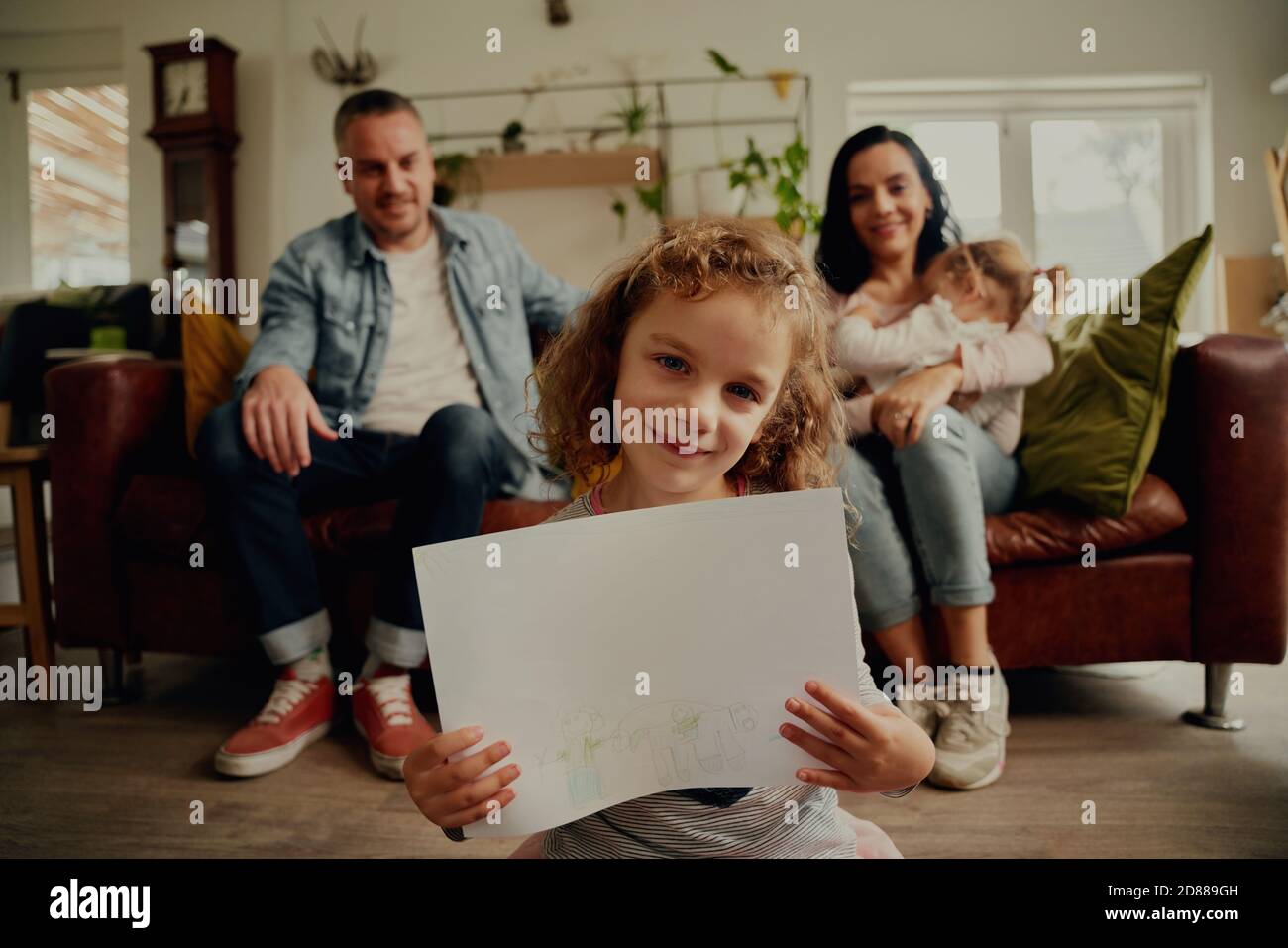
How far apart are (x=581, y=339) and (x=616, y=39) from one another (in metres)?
3.25

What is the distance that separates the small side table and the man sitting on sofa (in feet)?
1.52

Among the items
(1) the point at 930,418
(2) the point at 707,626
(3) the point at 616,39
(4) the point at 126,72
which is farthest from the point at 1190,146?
(4) the point at 126,72

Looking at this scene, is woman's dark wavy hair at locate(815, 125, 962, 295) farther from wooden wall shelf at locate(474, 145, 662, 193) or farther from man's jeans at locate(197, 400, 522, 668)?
wooden wall shelf at locate(474, 145, 662, 193)

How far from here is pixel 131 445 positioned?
57.2 inches

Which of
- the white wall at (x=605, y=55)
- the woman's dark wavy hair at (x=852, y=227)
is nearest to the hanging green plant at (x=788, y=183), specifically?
the white wall at (x=605, y=55)

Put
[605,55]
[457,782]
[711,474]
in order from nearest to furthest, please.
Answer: [457,782] < [711,474] < [605,55]

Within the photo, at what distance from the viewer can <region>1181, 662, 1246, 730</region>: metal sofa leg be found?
4.20 ft

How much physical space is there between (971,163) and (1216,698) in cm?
275

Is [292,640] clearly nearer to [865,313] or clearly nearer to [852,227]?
[865,313]

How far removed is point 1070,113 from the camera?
343 centimetres

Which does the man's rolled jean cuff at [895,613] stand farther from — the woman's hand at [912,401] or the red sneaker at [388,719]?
the red sneaker at [388,719]

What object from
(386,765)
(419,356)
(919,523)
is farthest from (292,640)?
(919,523)

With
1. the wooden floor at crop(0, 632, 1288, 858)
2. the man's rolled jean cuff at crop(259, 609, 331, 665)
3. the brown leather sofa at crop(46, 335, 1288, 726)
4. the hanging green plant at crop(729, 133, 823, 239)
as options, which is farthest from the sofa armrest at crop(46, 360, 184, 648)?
the hanging green plant at crop(729, 133, 823, 239)
